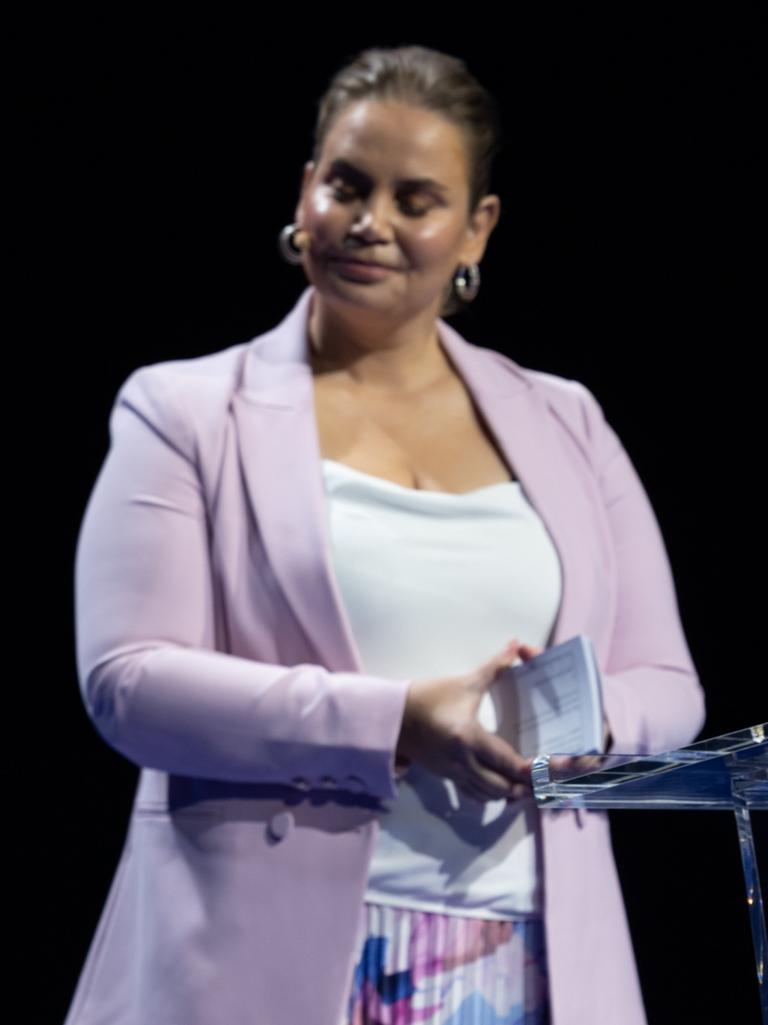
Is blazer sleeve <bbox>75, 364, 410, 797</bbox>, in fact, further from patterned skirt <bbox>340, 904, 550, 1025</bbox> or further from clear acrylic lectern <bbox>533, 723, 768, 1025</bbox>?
clear acrylic lectern <bbox>533, 723, 768, 1025</bbox>

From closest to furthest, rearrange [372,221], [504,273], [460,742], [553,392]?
[460,742] < [372,221] < [553,392] < [504,273]

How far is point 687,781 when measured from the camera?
992 millimetres

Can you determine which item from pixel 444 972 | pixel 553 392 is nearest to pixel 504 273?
pixel 553 392

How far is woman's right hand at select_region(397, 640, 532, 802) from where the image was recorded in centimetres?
153

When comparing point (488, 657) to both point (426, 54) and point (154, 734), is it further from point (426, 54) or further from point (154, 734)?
point (426, 54)

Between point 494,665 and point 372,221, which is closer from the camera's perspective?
point 494,665

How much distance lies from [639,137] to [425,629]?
51.1 inches

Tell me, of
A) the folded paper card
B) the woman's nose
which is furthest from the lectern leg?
the woman's nose

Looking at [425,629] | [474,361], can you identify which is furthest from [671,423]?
[425,629]

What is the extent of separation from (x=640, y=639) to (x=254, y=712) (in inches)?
20.6

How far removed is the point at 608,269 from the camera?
268 cm

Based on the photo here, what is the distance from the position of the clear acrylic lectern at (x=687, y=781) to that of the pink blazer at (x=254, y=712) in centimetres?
55

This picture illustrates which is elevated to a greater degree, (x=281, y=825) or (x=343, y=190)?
(x=343, y=190)

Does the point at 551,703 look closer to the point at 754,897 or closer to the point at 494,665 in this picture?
the point at 494,665
